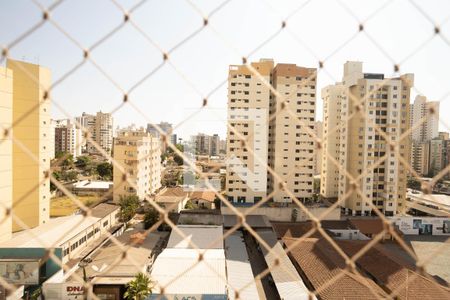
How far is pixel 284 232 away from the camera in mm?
6473

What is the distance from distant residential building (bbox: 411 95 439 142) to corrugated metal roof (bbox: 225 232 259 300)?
2.62m

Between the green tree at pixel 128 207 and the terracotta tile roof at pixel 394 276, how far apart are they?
446 centimetres

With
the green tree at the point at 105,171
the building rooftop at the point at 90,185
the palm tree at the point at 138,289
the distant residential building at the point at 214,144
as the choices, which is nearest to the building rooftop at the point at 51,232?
the palm tree at the point at 138,289

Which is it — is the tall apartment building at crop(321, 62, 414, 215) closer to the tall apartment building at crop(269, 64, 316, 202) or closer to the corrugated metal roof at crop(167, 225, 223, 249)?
the tall apartment building at crop(269, 64, 316, 202)

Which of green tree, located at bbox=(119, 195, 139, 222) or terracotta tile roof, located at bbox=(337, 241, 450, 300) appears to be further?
green tree, located at bbox=(119, 195, 139, 222)

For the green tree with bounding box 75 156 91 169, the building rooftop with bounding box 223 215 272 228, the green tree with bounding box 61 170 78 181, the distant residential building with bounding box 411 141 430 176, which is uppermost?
the distant residential building with bounding box 411 141 430 176

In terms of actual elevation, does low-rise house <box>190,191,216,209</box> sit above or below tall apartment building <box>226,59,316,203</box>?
below

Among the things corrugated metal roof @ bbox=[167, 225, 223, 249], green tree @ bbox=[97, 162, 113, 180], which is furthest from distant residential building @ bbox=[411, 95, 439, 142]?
green tree @ bbox=[97, 162, 113, 180]

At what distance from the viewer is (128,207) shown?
7.46m

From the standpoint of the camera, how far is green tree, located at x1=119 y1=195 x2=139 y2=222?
7414 millimetres

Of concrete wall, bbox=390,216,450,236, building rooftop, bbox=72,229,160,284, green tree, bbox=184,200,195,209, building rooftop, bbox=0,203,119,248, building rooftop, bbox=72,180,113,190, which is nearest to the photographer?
building rooftop, bbox=72,229,160,284

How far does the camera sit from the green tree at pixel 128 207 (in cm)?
741

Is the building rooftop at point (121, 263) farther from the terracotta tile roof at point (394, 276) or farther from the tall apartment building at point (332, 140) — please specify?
the tall apartment building at point (332, 140)

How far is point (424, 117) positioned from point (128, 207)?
23.7ft
